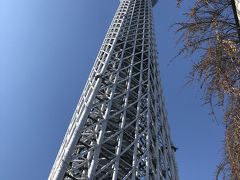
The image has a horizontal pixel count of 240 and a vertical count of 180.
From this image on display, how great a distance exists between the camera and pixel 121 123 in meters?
16.2

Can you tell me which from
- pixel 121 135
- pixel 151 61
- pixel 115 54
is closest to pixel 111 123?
pixel 121 135

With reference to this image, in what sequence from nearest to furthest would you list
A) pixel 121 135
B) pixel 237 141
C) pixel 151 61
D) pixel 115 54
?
pixel 237 141 < pixel 121 135 < pixel 115 54 < pixel 151 61

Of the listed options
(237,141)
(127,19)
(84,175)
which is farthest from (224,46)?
(127,19)

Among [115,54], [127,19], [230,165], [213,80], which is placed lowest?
[230,165]

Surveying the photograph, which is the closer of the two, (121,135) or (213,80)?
(213,80)

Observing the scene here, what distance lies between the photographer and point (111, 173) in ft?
44.5

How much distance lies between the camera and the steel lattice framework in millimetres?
13578

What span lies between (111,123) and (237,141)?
13103 mm

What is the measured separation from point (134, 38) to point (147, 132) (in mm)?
10448

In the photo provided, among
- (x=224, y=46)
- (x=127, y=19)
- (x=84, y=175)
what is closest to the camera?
(x=224, y=46)

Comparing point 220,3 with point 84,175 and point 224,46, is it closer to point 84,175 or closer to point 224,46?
point 224,46

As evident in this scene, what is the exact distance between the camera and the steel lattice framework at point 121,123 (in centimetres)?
1358

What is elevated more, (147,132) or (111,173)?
(147,132)

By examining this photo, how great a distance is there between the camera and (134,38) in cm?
2619
